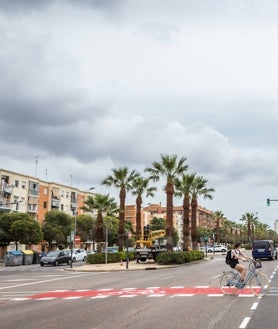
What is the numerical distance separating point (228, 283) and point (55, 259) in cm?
3140

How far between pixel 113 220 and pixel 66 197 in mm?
11312

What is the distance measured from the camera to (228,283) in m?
14.7

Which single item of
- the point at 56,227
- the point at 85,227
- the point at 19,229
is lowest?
the point at 19,229

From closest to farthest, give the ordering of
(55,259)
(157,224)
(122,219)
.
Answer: (55,259) → (122,219) → (157,224)

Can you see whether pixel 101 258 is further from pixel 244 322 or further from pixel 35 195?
pixel 35 195

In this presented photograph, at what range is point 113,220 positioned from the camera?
315 ft

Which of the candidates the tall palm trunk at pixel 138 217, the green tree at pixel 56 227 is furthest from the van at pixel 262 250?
the green tree at pixel 56 227

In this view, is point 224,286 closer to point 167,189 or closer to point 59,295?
point 59,295

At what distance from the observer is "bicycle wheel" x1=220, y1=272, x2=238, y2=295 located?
14633mm

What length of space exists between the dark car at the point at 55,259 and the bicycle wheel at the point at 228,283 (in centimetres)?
3078

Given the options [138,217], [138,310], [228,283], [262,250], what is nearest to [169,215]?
[138,217]

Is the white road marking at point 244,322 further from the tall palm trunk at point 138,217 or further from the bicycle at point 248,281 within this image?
the tall palm trunk at point 138,217

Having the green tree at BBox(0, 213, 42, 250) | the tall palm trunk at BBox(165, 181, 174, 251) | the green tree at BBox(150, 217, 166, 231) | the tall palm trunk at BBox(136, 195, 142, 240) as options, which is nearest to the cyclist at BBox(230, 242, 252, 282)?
the tall palm trunk at BBox(165, 181, 174, 251)

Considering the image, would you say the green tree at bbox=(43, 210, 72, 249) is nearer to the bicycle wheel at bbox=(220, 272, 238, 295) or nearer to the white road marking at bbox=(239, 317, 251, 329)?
the bicycle wheel at bbox=(220, 272, 238, 295)
